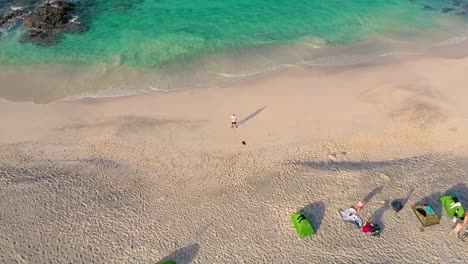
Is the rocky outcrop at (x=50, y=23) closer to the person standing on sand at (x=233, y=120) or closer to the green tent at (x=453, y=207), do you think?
the person standing on sand at (x=233, y=120)

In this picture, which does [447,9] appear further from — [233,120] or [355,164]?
[233,120]

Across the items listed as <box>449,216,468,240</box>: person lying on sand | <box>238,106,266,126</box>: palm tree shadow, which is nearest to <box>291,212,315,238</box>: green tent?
<box>449,216,468,240</box>: person lying on sand

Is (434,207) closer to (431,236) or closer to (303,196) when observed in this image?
(431,236)

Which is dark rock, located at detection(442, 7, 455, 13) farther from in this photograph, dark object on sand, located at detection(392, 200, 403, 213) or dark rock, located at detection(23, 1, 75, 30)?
dark rock, located at detection(23, 1, 75, 30)

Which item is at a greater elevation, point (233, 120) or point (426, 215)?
point (233, 120)

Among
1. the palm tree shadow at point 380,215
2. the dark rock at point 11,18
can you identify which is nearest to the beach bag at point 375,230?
the palm tree shadow at point 380,215

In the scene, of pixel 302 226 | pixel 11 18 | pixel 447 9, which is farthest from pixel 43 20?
pixel 447 9
